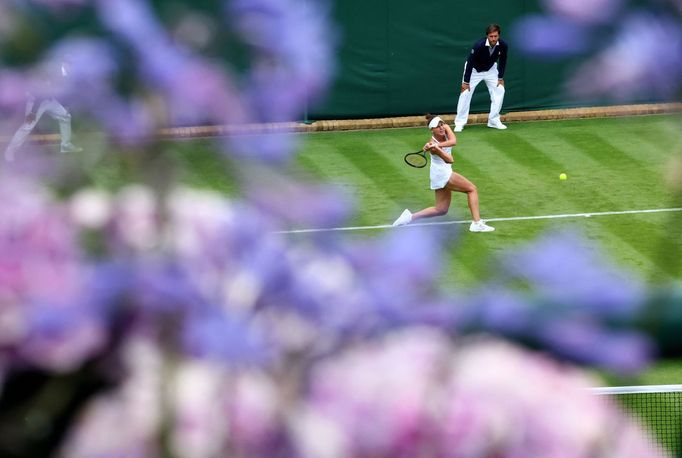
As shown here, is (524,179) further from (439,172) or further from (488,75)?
(488,75)

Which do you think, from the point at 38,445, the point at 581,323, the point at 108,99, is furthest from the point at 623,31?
the point at 38,445

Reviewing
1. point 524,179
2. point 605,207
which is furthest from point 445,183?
point 524,179

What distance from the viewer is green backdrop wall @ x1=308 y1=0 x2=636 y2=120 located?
15.6 meters

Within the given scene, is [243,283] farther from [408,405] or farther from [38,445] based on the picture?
[38,445]

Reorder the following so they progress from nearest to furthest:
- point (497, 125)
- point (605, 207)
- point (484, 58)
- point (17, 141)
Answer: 1. point (17, 141)
2. point (605, 207)
3. point (484, 58)
4. point (497, 125)

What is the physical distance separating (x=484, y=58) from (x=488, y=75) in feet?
1.02

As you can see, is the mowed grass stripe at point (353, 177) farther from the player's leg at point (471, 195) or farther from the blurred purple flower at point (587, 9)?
the blurred purple flower at point (587, 9)

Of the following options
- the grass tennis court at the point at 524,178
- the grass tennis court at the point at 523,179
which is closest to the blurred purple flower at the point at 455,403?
the grass tennis court at the point at 523,179

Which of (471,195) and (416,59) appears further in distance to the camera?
(416,59)

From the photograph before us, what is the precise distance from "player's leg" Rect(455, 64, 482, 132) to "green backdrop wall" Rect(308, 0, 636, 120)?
0.50 m

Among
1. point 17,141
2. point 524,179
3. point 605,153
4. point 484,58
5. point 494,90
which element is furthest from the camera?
point 494,90

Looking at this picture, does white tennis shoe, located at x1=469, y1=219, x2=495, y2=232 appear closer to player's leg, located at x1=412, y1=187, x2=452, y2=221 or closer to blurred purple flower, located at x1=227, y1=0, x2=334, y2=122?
player's leg, located at x1=412, y1=187, x2=452, y2=221

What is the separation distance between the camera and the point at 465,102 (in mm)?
15586

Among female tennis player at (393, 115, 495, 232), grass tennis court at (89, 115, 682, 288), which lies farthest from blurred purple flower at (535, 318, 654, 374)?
female tennis player at (393, 115, 495, 232)
